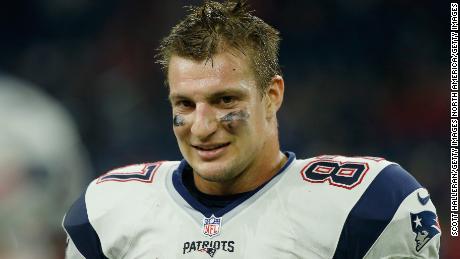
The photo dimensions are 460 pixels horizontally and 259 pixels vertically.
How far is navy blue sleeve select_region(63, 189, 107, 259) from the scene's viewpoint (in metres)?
2.39

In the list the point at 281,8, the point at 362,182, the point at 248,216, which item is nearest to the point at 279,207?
the point at 248,216

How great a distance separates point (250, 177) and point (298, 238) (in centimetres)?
27

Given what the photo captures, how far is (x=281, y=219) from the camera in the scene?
2.21 meters

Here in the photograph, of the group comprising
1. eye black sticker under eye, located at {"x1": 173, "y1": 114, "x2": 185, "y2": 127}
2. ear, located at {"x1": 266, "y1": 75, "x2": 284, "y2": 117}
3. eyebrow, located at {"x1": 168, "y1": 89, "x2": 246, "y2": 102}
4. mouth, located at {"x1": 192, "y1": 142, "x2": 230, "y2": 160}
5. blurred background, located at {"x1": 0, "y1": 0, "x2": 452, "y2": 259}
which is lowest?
blurred background, located at {"x1": 0, "y1": 0, "x2": 452, "y2": 259}

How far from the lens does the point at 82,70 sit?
20.6ft

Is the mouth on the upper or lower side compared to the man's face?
lower

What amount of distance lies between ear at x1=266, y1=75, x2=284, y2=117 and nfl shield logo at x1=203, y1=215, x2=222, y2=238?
0.34 metres

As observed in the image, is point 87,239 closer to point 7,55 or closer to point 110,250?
point 110,250

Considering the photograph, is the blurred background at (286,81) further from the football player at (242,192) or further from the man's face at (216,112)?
the man's face at (216,112)

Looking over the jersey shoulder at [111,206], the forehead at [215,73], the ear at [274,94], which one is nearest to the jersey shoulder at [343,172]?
the ear at [274,94]

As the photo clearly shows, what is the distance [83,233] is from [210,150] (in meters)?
0.51

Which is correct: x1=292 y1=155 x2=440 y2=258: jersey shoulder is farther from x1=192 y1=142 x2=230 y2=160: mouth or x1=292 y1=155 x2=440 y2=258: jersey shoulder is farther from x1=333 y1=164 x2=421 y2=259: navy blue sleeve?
x1=192 y1=142 x2=230 y2=160: mouth

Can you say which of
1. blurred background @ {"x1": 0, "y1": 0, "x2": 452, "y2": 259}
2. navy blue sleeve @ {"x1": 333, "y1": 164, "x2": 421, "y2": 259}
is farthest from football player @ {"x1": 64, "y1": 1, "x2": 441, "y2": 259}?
blurred background @ {"x1": 0, "y1": 0, "x2": 452, "y2": 259}

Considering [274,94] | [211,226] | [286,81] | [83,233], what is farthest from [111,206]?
[286,81]
